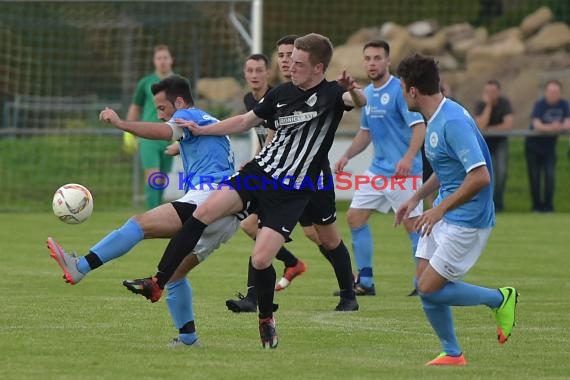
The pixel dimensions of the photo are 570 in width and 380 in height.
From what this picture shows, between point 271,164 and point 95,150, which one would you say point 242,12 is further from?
point 271,164

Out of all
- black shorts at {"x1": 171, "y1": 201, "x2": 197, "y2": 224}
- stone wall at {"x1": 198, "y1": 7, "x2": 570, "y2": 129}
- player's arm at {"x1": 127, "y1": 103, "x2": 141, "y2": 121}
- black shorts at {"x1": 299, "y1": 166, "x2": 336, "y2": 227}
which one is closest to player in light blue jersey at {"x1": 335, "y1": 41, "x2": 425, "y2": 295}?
black shorts at {"x1": 299, "y1": 166, "x2": 336, "y2": 227}

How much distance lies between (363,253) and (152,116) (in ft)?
19.0

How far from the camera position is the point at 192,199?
26.9 ft

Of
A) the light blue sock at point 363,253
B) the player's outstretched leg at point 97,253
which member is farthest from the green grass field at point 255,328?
the player's outstretched leg at point 97,253

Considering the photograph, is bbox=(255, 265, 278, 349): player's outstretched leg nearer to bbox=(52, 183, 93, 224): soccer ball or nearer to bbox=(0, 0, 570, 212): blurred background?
bbox=(52, 183, 93, 224): soccer ball

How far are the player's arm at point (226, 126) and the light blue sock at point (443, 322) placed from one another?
71.3 inches

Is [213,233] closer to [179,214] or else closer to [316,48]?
[179,214]

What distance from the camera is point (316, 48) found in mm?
7996

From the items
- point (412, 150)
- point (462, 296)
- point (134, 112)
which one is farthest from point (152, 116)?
point (462, 296)

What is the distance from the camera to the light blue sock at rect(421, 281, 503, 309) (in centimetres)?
723

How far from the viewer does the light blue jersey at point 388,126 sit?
1154 centimetres

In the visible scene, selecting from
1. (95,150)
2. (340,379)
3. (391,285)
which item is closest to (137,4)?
(95,150)

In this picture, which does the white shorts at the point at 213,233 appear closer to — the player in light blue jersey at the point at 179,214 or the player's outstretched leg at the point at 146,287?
the player in light blue jersey at the point at 179,214

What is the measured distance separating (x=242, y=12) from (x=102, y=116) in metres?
13.3
